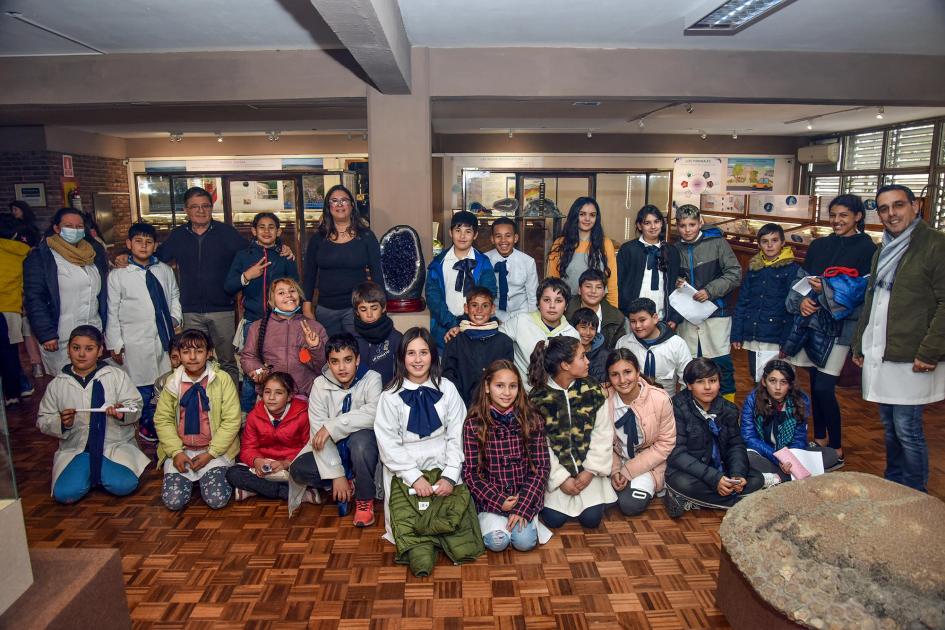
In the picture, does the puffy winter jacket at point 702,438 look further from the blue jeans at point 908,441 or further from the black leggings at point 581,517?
the blue jeans at point 908,441

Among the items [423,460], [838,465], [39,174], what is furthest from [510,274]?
[39,174]

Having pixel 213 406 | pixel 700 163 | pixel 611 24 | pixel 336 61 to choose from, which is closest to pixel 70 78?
pixel 336 61

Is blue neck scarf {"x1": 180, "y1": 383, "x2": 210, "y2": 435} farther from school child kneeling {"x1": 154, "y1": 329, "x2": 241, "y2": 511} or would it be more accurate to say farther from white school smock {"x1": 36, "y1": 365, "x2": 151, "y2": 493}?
white school smock {"x1": 36, "y1": 365, "x2": 151, "y2": 493}

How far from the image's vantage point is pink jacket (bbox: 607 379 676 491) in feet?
10.3

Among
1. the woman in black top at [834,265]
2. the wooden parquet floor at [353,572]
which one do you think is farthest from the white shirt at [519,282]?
the woman in black top at [834,265]

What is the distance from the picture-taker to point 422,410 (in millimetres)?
2934

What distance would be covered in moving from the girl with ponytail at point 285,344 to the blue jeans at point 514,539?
134 cm

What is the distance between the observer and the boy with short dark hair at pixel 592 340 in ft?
11.2

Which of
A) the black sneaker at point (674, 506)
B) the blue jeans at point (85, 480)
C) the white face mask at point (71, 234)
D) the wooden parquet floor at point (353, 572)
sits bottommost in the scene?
the wooden parquet floor at point (353, 572)

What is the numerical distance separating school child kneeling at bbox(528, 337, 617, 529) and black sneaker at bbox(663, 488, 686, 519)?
0.34m

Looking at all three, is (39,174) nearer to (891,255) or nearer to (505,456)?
(505,456)

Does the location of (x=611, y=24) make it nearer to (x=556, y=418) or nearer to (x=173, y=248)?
(x=556, y=418)

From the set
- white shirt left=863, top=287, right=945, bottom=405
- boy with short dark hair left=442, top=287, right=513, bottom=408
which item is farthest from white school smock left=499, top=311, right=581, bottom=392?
white shirt left=863, top=287, right=945, bottom=405

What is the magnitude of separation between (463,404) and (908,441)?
2.13m
